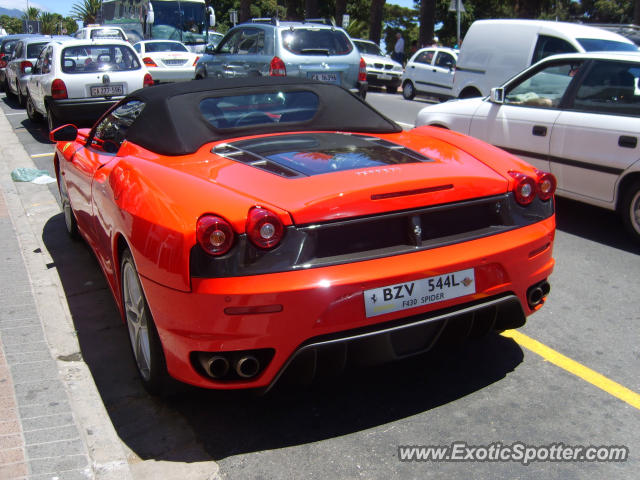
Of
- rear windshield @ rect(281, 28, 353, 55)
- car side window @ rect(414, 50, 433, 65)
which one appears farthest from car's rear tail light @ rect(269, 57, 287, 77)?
car side window @ rect(414, 50, 433, 65)

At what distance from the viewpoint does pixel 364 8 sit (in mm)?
59375

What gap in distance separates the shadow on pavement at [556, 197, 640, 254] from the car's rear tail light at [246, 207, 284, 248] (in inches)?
160

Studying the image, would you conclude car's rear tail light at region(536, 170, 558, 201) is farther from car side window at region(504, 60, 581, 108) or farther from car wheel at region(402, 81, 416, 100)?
car wheel at region(402, 81, 416, 100)

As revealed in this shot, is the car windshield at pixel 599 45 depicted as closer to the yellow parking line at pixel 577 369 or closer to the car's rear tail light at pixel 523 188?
the yellow parking line at pixel 577 369

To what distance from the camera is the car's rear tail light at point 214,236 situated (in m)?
2.82

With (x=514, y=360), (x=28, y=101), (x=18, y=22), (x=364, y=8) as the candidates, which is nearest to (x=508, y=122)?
(x=514, y=360)

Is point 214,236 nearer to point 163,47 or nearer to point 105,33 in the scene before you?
point 163,47

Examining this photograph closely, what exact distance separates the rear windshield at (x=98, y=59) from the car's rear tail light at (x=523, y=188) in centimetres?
1007

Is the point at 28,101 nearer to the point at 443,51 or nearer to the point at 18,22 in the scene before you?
the point at 443,51

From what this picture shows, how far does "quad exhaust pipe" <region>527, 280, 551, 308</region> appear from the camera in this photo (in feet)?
11.2

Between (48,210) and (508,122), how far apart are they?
15.4 feet

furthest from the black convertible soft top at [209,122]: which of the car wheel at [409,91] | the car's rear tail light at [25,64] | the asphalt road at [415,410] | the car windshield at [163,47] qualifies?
the car windshield at [163,47]

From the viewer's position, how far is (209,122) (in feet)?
13.1
